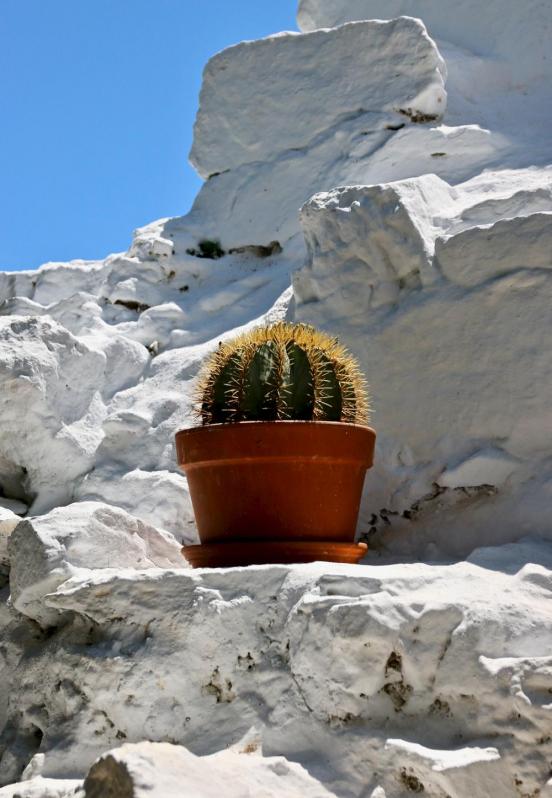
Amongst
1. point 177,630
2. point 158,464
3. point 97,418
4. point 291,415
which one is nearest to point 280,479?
point 291,415

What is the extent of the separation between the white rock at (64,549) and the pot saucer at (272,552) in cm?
27

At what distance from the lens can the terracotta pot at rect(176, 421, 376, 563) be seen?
293 centimetres

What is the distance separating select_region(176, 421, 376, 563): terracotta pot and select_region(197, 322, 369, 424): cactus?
72mm

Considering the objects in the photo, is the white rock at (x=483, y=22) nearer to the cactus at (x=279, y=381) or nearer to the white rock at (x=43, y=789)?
the cactus at (x=279, y=381)

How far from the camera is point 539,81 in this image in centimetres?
Answer: 476

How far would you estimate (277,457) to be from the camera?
293 cm

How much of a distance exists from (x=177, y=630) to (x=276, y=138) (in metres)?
2.78

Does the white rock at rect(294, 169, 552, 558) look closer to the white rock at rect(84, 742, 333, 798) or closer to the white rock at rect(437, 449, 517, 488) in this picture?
the white rock at rect(437, 449, 517, 488)

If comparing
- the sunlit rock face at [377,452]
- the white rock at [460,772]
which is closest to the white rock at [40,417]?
the sunlit rock face at [377,452]

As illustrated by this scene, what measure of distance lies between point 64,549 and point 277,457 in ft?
2.02

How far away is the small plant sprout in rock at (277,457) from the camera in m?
2.93

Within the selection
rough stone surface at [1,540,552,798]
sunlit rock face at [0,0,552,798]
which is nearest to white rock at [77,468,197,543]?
sunlit rock face at [0,0,552,798]

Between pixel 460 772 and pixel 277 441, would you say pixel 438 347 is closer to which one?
pixel 277 441

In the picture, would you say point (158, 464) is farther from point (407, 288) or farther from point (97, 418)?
point (407, 288)
